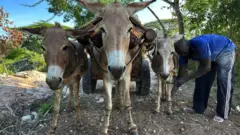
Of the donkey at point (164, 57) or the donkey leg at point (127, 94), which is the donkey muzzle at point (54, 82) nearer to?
the donkey leg at point (127, 94)

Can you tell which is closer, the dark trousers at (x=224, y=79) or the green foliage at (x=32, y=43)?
the dark trousers at (x=224, y=79)

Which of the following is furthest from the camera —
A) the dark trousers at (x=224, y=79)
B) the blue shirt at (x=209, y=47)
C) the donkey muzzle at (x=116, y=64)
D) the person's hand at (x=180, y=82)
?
the dark trousers at (x=224, y=79)

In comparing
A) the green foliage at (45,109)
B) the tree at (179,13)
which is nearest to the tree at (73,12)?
the tree at (179,13)

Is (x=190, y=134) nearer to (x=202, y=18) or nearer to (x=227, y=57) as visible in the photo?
(x=227, y=57)

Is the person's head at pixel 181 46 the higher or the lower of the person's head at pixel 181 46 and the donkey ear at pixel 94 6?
the lower

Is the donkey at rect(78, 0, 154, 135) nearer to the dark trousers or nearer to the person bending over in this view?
the person bending over

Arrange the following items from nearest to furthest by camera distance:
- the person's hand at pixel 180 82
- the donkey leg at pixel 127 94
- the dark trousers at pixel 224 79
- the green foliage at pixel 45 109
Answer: the donkey leg at pixel 127 94 < the person's hand at pixel 180 82 < the dark trousers at pixel 224 79 < the green foliage at pixel 45 109

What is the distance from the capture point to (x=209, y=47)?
16.1 feet

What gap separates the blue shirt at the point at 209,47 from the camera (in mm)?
4742

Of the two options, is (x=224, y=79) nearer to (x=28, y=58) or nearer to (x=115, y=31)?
(x=115, y=31)

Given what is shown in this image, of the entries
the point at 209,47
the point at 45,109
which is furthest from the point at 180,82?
the point at 45,109

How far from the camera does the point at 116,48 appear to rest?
3213mm

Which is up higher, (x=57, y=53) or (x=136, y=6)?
(x=136, y=6)

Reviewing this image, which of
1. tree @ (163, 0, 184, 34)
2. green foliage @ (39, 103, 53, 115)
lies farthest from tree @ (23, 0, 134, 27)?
green foliage @ (39, 103, 53, 115)
